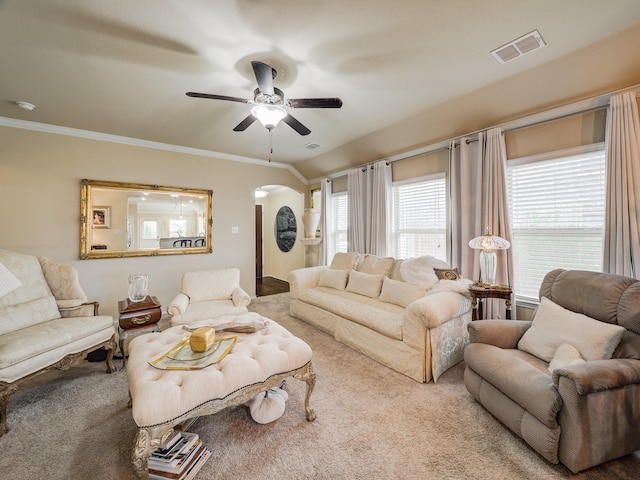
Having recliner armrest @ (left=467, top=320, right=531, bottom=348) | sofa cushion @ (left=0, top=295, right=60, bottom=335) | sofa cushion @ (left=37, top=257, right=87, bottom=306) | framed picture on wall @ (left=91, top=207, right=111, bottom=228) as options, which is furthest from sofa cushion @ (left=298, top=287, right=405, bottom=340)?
framed picture on wall @ (left=91, top=207, right=111, bottom=228)

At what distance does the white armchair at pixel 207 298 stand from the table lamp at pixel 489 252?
2.58 meters

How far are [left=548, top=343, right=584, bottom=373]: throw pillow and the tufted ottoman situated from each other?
5.08 ft

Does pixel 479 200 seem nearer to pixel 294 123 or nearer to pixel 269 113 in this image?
pixel 294 123

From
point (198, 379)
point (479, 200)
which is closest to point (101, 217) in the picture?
point (198, 379)

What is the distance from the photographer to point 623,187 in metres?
2.12

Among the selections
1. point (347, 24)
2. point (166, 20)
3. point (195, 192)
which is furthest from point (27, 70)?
point (347, 24)

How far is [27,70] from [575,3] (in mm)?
4260

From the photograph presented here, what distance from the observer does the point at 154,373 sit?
56.7 inches

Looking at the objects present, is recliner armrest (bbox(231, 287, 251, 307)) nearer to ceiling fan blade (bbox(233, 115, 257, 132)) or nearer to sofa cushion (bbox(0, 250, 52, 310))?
sofa cushion (bbox(0, 250, 52, 310))

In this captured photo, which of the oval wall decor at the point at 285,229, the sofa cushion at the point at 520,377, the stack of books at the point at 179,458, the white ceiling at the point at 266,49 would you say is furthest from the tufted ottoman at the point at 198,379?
the oval wall decor at the point at 285,229

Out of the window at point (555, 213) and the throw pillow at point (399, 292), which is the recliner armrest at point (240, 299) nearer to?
the throw pillow at point (399, 292)

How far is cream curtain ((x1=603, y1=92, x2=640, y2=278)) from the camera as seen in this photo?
207 centimetres

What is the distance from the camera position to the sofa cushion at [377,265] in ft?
11.2

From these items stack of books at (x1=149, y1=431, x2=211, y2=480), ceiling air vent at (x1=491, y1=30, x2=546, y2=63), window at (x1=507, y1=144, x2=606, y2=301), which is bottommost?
stack of books at (x1=149, y1=431, x2=211, y2=480)
